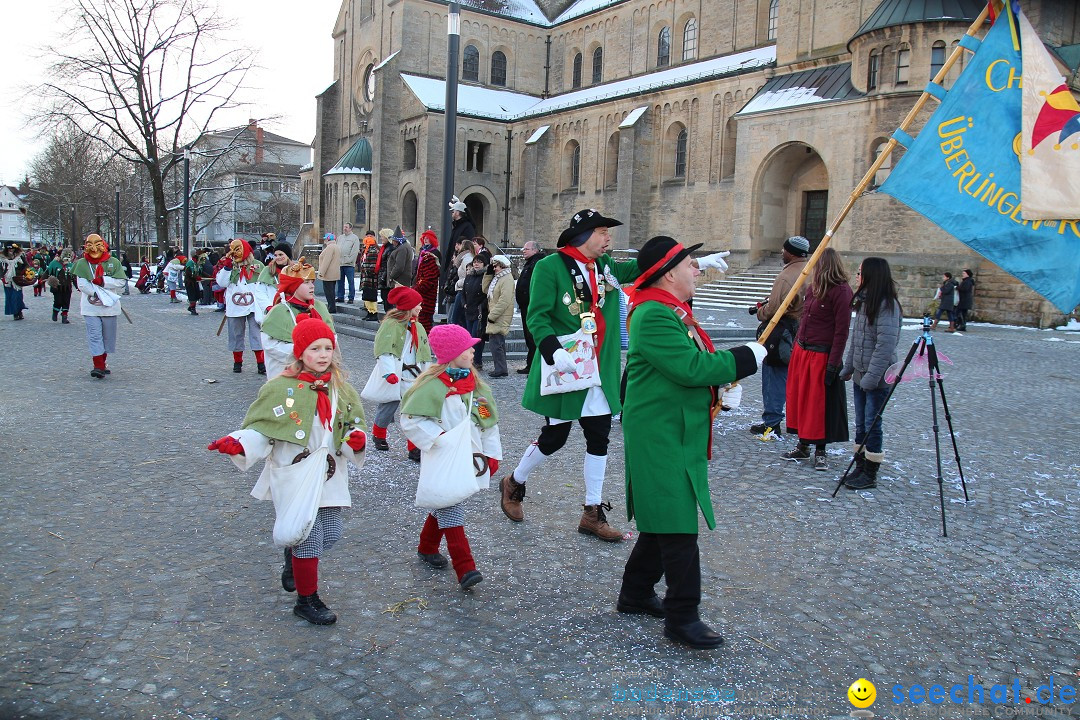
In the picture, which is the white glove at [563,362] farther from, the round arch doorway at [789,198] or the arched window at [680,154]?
the arched window at [680,154]

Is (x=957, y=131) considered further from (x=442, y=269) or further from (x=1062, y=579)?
(x=442, y=269)

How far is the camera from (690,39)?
39.1m

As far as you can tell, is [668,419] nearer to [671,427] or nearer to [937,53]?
[671,427]

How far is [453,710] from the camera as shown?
3051 millimetres

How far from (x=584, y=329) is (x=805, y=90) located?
27570 millimetres

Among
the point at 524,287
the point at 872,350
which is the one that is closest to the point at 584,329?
the point at 872,350

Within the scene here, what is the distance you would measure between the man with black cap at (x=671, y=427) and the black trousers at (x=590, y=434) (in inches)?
50.6

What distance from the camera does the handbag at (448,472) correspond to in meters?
4.06

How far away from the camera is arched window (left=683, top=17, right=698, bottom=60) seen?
38688mm

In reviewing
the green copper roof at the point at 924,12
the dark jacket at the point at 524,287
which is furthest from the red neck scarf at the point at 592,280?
the green copper roof at the point at 924,12

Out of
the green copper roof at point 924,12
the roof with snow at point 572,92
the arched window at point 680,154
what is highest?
the roof with snow at point 572,92

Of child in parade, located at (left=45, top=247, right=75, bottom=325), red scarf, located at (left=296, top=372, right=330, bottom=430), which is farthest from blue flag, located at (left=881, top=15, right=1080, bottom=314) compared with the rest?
child in parade, located at (left=45, top=247, right=75, bottom=325)

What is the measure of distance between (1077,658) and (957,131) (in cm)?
284

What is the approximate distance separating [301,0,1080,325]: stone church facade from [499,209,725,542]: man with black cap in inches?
709
